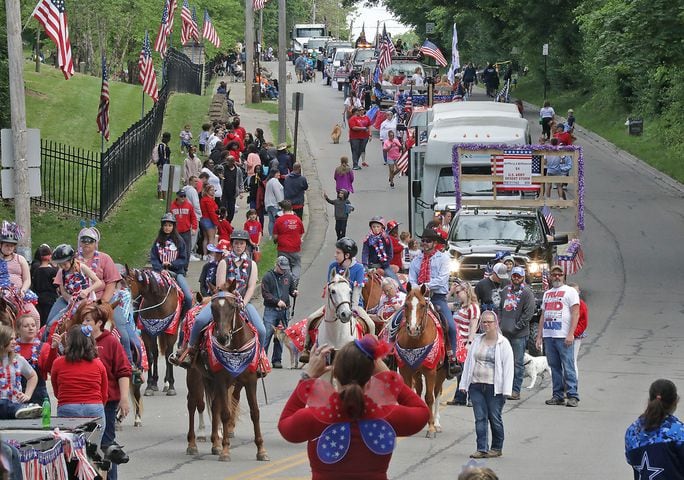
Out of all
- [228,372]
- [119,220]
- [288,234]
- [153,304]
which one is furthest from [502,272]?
[119,220]

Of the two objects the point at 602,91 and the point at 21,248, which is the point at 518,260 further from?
the point at 602,91

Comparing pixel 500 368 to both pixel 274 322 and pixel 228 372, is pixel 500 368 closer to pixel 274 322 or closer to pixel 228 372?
pixel 228 372

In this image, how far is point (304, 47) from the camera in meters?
112

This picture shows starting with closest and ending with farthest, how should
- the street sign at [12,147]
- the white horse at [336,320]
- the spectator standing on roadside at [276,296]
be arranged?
the white horse at [336,320], the street sign at [12,147], the spectator standing on roadside at [276,296]

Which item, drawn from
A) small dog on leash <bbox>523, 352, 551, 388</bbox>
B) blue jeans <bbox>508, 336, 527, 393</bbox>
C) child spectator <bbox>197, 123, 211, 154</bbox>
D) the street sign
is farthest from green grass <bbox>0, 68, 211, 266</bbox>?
blue jeans <bbox>508, 336, 527, 393</bbox>

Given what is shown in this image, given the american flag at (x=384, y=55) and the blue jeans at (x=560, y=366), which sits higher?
the american flag at (x=384, y=55)

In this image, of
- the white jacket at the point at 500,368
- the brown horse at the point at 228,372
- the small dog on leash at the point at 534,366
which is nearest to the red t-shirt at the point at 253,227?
the small dog on leash at the point at 534,366

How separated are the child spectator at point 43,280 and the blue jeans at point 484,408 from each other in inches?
309

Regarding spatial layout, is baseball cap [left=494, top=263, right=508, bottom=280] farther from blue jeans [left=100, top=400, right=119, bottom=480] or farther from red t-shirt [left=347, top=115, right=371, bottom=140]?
red t-shirt [left=347, top=115, right=371, bottom=140]

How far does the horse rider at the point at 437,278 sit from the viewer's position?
17.2 m

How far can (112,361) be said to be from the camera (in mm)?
12414

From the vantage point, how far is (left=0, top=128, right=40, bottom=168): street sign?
2080 cm

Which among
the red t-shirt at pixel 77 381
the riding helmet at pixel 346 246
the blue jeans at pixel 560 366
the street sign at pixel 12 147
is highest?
the street sign at pixel 12 147

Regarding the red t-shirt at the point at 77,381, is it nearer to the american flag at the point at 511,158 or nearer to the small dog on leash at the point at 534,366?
the small dog on leash at the point at 534,366
